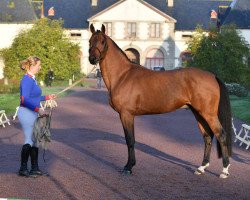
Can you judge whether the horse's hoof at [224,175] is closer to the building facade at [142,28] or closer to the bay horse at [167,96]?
the bay horse at [167,96]

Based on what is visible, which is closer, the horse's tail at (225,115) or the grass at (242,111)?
the horse's tail at (225,115)

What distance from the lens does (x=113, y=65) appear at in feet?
29.4

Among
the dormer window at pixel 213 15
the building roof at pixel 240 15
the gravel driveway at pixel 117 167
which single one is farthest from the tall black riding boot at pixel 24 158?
the dormer window at pixel 213 15

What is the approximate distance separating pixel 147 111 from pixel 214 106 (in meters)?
1.25

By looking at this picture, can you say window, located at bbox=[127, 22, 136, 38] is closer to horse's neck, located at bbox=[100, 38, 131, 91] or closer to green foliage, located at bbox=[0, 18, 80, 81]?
green foliage, located at bbox=[0, 18, 80, 81]

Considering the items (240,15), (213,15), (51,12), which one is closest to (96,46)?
(240,15)

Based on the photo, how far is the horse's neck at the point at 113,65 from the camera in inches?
351

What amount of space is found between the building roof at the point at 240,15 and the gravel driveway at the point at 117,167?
4380cm

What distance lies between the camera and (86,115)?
19375 mm

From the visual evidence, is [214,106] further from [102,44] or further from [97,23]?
[97,23]

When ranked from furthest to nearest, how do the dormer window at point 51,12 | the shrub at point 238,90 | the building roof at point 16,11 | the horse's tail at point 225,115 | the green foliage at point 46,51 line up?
the dormer window at point 51,12 → the building roof at point 16,11 → the green foliage at point 46,51 → the shrub at point 238,90 → the horse's tail at point 225,115

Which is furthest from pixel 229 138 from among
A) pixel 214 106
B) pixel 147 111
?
pixel 147 111

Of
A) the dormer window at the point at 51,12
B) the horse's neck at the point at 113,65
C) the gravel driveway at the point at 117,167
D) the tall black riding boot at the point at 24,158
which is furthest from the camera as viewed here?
the dormer window at the point at 51,12

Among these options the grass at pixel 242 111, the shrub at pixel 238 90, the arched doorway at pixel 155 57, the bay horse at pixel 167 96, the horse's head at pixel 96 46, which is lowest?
the arched doorway at pixel 155 57
